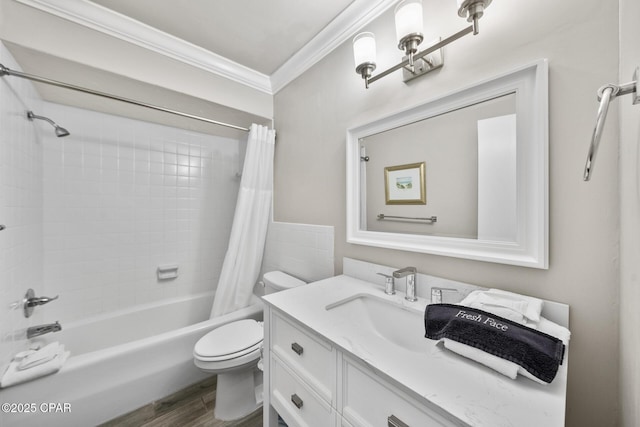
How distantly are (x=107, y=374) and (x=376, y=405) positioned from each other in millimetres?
1523

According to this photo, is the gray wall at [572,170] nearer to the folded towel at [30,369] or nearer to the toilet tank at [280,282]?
the toilet tank at [280,282]

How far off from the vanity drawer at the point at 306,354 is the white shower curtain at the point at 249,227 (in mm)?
1043

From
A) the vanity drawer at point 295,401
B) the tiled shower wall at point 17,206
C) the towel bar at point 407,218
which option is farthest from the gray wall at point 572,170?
the tiled shower wall at point 17,206

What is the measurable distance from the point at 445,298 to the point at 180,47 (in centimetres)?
211

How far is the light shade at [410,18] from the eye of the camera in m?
0.88

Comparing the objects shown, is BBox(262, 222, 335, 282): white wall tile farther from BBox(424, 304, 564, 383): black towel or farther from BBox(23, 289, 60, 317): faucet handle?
BBox(23, 289, 60, 317): faucet handle

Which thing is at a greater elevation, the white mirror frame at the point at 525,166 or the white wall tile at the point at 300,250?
the white mirror frame at the point at 525,166

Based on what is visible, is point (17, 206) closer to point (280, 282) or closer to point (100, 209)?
point (100, 209)

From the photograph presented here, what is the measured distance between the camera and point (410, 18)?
0.89 meters

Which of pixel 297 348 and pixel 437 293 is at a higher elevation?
pixel 437 293

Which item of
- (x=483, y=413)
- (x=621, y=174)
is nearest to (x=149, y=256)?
(x=483, y=413)

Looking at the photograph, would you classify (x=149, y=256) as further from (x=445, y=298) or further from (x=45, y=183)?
(x=445, y=298)

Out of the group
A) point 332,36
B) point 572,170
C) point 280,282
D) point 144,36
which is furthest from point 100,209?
point 572,170

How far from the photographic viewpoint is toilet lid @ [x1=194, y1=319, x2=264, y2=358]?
4.35ft
